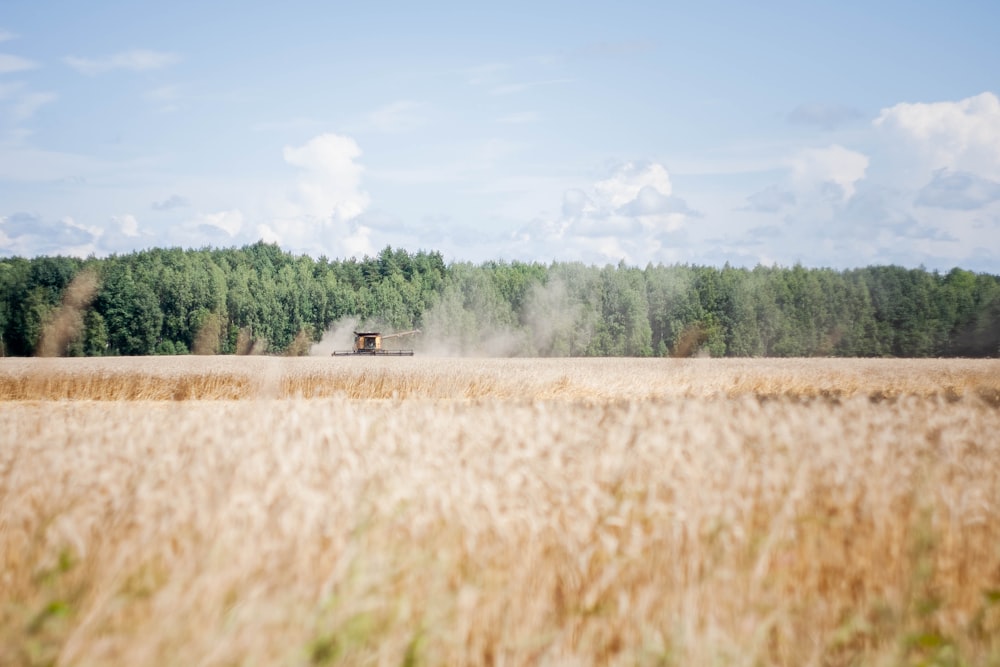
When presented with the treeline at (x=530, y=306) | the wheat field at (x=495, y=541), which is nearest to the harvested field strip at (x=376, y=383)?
the wheat field at (x=495, y=541)

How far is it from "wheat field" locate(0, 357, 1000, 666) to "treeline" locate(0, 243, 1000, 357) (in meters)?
65.5

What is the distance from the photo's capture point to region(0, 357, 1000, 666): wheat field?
4.64 metres

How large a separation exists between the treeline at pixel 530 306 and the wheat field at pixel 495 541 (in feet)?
215

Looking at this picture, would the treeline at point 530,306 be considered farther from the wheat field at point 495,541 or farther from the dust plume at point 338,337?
the wheat field at point 495,541

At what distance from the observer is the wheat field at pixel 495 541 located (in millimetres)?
4637

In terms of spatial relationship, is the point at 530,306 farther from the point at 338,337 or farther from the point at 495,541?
the point at 495,541

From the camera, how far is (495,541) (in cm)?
551

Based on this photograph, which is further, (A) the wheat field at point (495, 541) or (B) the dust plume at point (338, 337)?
(B) the dust plume at point (338, 337)

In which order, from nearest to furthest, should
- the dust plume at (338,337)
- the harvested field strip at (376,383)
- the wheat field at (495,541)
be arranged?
1. the wheat field at (495,541)
2. the harvested field strip at (376,383)
3. the dust plume at (338,337)

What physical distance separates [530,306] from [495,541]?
80.2 metres

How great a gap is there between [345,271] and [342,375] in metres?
64.9

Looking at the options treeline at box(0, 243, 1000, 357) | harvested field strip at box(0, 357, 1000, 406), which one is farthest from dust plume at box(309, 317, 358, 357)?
harvested field strip at box(0, 357, 1000, 406)

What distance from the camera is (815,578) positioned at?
5930mm

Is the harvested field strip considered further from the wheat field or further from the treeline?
the treeline
